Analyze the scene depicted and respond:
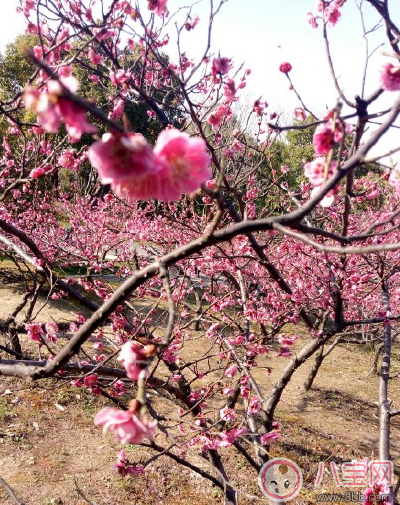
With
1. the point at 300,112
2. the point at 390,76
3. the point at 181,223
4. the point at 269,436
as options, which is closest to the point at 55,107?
the point at 390,76

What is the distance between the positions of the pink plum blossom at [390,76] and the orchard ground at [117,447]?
3071mm

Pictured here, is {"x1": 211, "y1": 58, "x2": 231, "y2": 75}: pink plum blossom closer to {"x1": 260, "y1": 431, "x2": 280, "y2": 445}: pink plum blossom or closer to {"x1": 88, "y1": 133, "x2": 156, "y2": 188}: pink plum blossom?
{"x1": 88, "y1": 133, "x2": 156, "y2": 188}: pink plum blossom

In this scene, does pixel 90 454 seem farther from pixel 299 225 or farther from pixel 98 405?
pixel 299 225

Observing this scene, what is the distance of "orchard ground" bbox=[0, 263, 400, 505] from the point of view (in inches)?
171

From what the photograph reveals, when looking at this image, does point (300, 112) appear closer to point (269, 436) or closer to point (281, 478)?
point (269, 436)

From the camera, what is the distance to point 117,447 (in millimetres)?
5191

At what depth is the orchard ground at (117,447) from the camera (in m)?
4.34

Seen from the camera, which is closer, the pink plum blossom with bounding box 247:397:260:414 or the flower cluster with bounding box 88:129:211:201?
the flower cluster with bounding box 88:129:211:201

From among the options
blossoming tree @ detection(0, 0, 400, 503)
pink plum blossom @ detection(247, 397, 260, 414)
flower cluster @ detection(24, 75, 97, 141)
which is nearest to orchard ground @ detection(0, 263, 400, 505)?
blossoming tree @ detection(0, 0, 400, 503)

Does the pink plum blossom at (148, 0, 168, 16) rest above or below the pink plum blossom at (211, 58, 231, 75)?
above

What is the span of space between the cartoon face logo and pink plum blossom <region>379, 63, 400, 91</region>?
373 cm

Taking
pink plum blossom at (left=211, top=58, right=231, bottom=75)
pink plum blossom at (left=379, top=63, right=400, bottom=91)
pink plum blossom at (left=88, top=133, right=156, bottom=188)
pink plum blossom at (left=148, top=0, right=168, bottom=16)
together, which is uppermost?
pink plum blossom at (left=148, top=0, right=168, bottom=16)

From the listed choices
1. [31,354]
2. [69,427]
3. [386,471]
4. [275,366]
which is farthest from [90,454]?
[275,366]

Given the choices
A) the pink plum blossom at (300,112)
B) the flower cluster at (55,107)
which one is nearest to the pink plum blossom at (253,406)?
the pink plum blossom at (300,112)
